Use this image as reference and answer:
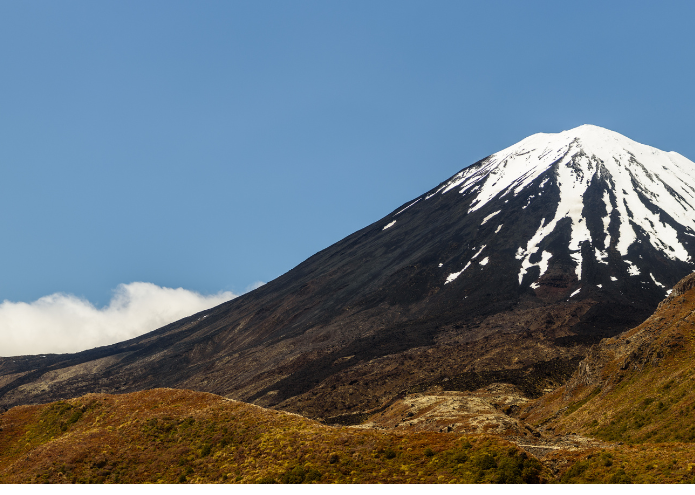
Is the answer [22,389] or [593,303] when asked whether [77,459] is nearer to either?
[593,303]

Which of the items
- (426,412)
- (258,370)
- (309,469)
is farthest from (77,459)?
(258,370)

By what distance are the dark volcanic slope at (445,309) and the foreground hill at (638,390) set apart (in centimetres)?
2784

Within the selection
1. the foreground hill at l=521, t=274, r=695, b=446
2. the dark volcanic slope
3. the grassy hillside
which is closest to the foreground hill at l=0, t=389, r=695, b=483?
the grassy hillside

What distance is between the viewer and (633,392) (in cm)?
4497

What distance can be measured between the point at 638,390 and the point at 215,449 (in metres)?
33.6

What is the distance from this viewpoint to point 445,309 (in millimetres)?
132375

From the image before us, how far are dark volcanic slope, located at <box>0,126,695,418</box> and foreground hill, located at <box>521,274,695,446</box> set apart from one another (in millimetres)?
27836

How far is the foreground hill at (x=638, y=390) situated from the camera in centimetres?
3722

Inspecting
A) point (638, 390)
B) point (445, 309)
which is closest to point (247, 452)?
point (638, 390)


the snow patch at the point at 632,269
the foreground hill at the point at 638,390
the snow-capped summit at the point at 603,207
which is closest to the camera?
the foreground hill at the point at 638,390

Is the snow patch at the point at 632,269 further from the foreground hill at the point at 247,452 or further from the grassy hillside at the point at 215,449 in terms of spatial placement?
the grassy hillside at the point at 215,449

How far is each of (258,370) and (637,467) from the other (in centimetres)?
10582

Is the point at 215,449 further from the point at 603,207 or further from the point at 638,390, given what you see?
the point at 603,207

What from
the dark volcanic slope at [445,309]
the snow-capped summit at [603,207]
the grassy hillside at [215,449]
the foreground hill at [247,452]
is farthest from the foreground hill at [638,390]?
the snow-capped summit at [603,207]
